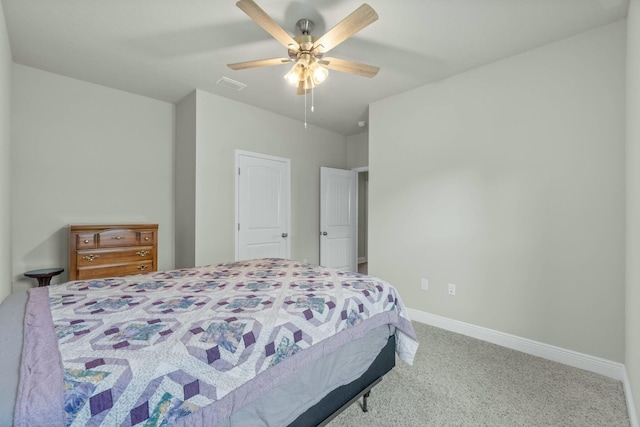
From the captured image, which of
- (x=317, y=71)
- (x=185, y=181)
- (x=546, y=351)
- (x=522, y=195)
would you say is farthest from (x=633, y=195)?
(x=185, y=181)

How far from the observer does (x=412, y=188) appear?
3.31 m

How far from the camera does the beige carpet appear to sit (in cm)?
169

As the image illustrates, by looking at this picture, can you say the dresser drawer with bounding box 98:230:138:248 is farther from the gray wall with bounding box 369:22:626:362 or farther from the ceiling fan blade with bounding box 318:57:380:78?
the gray wall with bounding box 369:22:626:362

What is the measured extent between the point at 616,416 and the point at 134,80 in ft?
16.2

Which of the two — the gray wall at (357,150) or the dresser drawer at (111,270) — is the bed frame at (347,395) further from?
the gray wall at (357,150)

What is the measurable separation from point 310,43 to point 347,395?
224cm

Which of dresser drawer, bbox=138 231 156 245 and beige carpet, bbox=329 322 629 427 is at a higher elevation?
dresser drawer, bbox=138 231 156 245

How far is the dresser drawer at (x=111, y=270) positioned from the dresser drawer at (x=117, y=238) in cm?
22

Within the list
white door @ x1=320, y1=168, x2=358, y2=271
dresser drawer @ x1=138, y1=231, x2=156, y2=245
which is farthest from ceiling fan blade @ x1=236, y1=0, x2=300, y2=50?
white door @ x1=320, y1=168, x2=358, y2=271

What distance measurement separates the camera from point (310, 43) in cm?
199

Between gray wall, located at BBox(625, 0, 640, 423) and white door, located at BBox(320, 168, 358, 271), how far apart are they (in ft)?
11.5

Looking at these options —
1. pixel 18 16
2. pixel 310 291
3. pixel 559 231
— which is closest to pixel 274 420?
pixel 310 291

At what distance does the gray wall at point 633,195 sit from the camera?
157 centimetres

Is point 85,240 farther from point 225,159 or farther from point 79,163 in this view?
point 225,159
